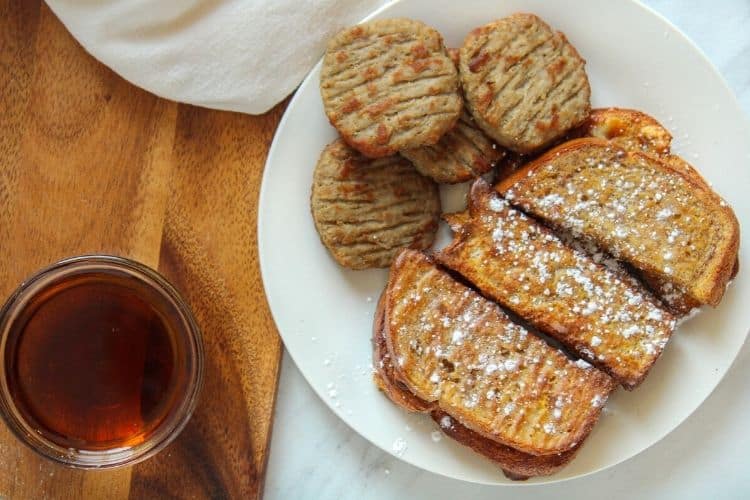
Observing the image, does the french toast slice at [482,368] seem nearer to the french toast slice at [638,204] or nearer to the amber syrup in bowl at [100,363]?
the french toast slice at [638,204]

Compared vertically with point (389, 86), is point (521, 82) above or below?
above

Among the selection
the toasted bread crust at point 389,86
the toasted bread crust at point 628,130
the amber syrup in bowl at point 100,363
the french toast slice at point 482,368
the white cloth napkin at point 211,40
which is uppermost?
the toasted bread crust at point 628,130

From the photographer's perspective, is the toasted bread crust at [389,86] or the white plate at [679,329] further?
the white plate at [679,329]

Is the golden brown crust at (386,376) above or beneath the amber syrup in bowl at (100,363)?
above

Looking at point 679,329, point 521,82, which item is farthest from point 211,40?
point 679,329

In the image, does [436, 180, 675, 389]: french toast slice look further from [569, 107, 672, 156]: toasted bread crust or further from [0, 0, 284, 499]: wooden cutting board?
[0, 0, 284, 499]: wooden cutting board

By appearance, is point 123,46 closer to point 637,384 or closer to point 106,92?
point 106,92

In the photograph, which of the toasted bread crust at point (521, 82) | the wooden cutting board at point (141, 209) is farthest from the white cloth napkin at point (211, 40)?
the toasted bread crust at point (521, 82)

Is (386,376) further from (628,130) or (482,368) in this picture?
(628,130)

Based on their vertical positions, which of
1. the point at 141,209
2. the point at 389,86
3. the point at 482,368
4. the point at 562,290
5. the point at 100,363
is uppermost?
the point at 389,86
